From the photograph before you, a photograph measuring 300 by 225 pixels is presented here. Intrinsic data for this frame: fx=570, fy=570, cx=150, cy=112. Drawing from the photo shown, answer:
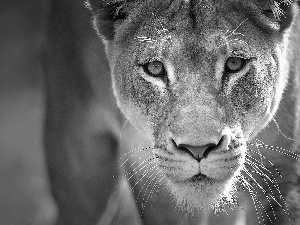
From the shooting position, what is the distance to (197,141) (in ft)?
4.59

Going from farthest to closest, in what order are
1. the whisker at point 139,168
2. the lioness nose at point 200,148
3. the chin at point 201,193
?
1. the whisker at point 139,168
2. the chin at point 201,193
3. the lioness nose at point 200,148

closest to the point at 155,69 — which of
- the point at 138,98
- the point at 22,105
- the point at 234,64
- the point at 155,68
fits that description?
the point at 155,68

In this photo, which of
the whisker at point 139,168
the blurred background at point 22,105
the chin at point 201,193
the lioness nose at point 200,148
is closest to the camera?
the lioness nose at point 200,148

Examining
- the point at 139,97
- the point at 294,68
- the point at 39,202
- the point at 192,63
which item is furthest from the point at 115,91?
the point at 294,68

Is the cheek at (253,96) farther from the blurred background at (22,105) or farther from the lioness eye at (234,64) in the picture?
the blurred background at (22,105)

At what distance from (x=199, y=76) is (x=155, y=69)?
0.13 meters

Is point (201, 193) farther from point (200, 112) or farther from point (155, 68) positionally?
point (155, 68)

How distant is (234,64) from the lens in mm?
1562

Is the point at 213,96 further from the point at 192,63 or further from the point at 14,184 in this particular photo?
the point at 14,184

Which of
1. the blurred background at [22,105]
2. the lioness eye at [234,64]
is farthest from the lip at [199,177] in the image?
the blurred background at [22,105]

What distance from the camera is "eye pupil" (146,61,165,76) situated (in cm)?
158

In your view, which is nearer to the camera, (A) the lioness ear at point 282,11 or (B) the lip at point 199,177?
(B) the lip at point 199,177

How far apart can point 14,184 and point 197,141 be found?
2.26ft

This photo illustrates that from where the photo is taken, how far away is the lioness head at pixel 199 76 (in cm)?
147
